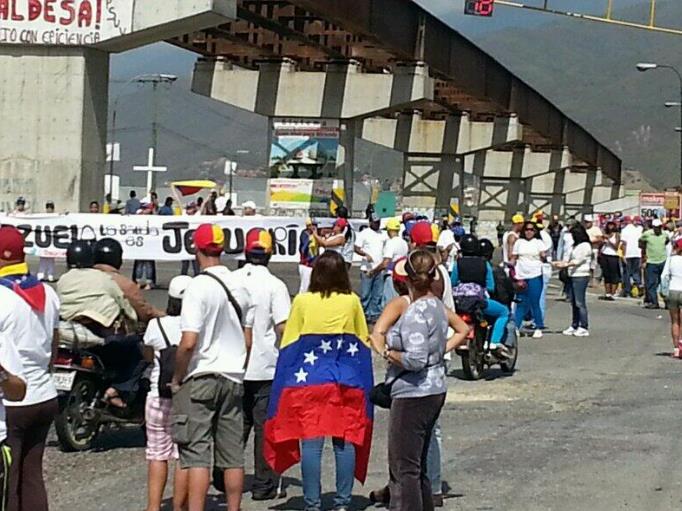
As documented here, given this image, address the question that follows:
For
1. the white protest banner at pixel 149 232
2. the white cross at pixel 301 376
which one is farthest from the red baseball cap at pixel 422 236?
the white protest banner at pixel 149 232

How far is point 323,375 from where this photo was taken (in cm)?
838

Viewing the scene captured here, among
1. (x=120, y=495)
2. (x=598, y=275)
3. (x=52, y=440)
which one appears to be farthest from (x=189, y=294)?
(x=598, y=275)

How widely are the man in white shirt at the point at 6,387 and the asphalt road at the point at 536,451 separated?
2669 mm

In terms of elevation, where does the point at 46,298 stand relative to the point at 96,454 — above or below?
above

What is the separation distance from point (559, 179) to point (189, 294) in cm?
9488

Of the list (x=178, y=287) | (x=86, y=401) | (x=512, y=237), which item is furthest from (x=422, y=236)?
(x=512, y=237)

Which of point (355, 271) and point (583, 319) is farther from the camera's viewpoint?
point (355, 271)

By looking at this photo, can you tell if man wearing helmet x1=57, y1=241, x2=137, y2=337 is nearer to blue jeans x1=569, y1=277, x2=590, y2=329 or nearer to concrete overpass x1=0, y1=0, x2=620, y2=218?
blue jeans x1=569, y1=277, x2=590, y2=329

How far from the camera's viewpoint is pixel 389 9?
109ft

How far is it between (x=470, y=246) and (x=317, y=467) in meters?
6.56

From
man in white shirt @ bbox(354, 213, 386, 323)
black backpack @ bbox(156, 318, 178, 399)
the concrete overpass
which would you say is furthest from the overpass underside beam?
black backpack @ bbox(156, 318, 178, 399)

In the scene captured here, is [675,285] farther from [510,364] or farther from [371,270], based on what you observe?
[371,270]

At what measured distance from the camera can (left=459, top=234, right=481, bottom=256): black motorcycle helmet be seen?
14.6 m

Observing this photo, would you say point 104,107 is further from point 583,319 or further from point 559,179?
point 559,179
